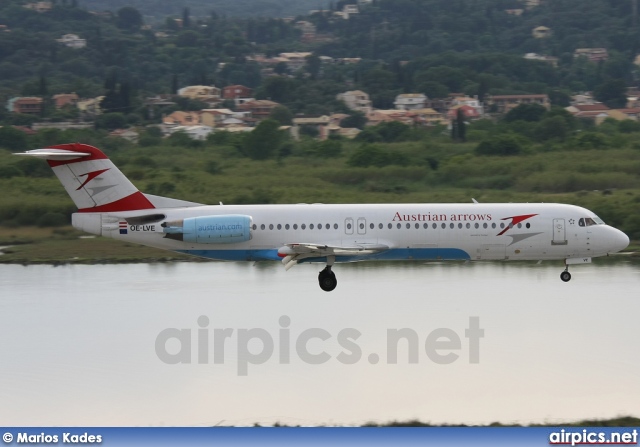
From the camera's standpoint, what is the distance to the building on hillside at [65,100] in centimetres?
14875

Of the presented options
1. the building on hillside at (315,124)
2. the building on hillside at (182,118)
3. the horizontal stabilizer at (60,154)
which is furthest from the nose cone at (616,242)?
the building on hillside at (182,118)

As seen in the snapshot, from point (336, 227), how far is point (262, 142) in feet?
177

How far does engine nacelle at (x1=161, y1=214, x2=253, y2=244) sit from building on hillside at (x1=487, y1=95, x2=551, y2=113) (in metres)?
110

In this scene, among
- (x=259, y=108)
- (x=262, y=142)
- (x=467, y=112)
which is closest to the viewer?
(x=262, y=142)

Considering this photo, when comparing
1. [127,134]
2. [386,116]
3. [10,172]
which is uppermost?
[386,116]

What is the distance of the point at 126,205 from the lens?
4191 cm

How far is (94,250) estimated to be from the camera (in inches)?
2192

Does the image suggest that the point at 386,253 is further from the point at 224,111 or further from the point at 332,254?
the point at 224,111

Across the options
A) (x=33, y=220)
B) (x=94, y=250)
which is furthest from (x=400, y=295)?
(x=33, y=220)

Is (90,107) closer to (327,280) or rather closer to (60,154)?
(60,154)

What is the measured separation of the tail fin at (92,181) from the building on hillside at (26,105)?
320ft

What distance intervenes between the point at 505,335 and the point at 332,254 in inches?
315

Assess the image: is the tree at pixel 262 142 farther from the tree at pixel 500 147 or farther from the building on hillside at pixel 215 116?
the building on hillside at pixel 215 116

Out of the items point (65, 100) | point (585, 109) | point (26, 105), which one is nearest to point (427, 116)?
point (585, 109)
